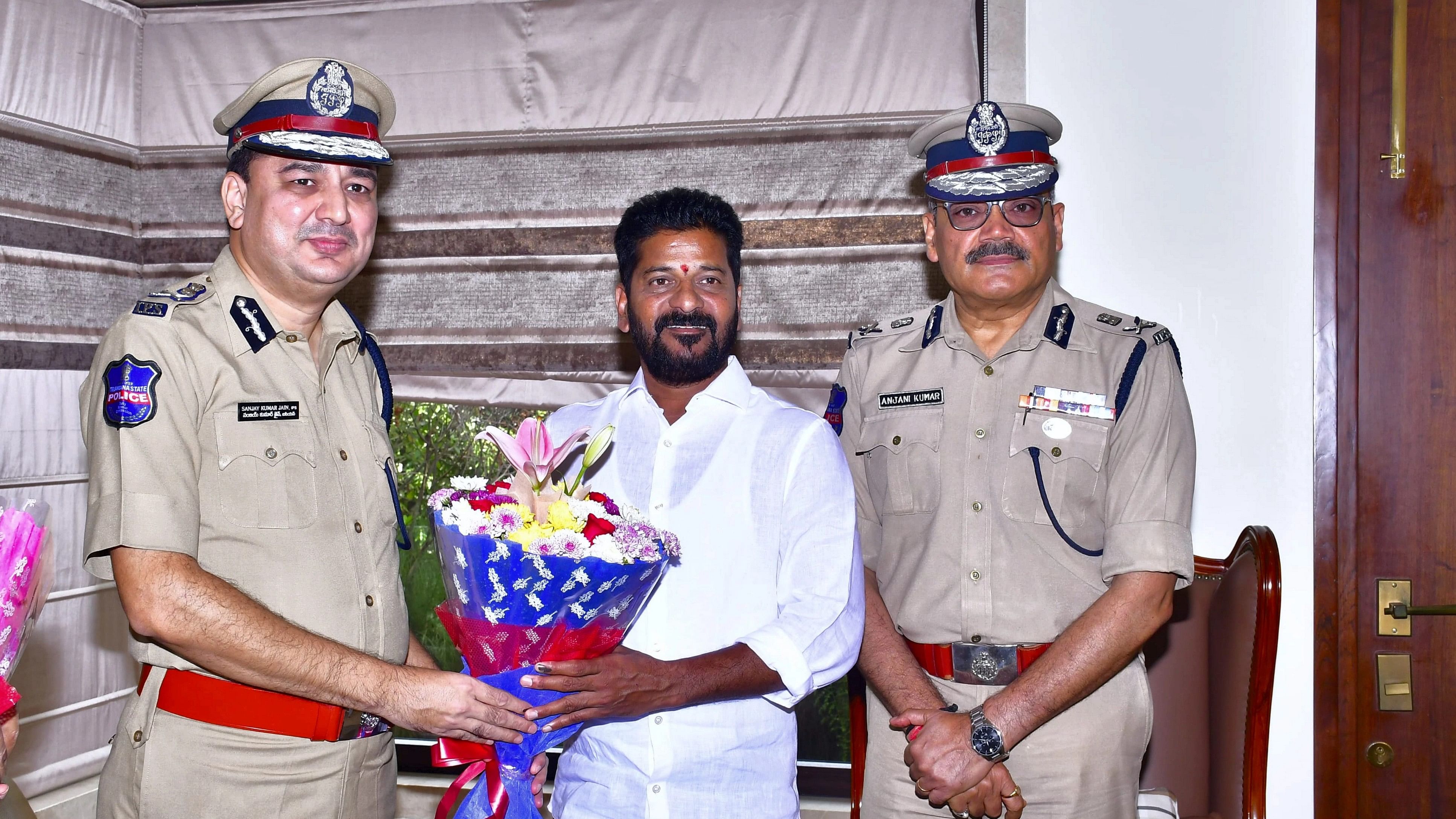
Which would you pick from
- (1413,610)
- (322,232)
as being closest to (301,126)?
(322,232)

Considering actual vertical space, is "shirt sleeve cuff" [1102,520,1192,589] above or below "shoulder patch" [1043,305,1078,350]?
below

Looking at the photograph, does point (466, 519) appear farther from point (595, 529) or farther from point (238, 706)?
point (238, 706)

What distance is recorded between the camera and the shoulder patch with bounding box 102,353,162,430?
5.51 ft

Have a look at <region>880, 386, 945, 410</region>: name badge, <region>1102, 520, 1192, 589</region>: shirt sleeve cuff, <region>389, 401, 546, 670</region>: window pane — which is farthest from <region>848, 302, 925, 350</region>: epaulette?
<region>389, 401, 546, 670</region>: window pane

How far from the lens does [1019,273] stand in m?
2.17

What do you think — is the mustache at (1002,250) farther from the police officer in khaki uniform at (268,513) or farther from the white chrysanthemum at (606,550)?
the police officer in khaki uniform at (268,513)

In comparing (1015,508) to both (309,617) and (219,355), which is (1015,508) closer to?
(309,617)

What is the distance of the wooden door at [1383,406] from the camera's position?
272 centimetres

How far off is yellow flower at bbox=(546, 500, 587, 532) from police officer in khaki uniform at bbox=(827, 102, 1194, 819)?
0.83m

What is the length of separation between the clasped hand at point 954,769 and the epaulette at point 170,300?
1.49m

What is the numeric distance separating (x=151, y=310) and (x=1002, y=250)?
1.59 metres

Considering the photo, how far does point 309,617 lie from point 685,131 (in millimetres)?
1920

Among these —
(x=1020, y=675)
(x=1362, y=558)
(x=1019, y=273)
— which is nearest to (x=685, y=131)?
(x=1019, y=273)

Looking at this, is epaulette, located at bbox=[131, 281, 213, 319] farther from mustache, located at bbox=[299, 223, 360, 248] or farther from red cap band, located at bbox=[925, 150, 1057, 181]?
red cap band, located at bbox=[925, 150, 1057, 181]
